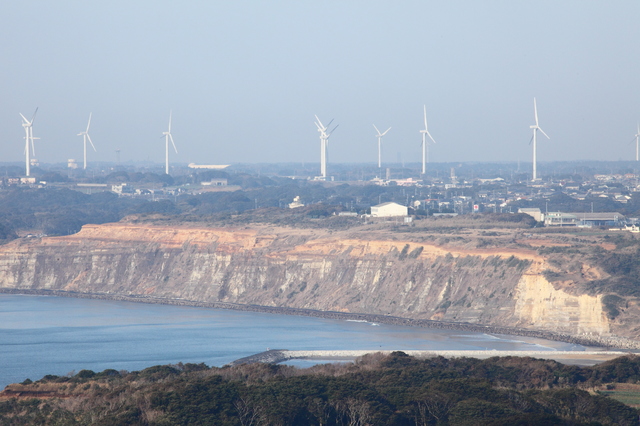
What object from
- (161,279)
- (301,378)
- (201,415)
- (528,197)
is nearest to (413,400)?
(301,378)

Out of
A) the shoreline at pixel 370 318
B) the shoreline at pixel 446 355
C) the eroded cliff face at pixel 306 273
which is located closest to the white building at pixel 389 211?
the eroded cliff face at pixel 306 273

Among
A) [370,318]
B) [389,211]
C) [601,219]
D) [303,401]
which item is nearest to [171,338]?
[370,318]

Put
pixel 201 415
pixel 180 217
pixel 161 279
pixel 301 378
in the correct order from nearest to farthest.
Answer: pixel 201 415
pixel 301 378
pixel 161 279
pixel 180 217

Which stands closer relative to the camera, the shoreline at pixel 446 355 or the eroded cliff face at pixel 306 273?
the shoreline at pixel 446 355

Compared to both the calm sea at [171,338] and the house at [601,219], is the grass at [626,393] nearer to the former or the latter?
the calm sea at [171,338]

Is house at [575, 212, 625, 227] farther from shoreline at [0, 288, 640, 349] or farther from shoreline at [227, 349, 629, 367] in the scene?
shoreline at [227, 349, 629, 367]

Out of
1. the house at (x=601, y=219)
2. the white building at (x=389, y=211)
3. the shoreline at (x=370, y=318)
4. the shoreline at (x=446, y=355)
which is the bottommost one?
the shoreline at (x=370, y=318)

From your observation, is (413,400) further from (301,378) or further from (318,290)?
(318,290)
